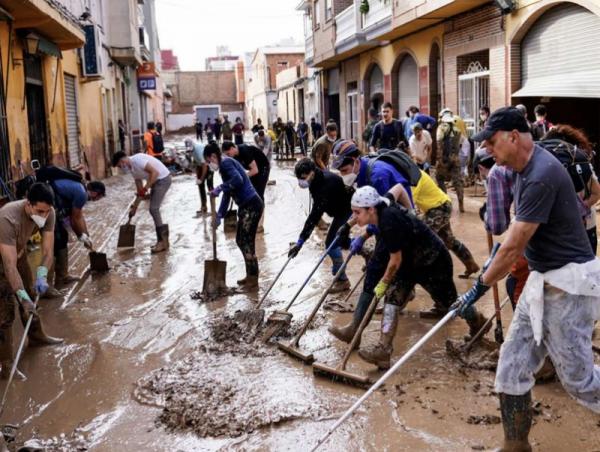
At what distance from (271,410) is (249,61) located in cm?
6054

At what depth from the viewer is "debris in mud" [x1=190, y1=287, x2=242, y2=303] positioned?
688 centimetres

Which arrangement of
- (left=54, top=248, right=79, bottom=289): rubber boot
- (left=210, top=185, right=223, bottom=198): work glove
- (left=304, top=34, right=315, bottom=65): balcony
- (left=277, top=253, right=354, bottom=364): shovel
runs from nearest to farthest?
(left=277, top=253, right=354, bottom=364): shovel < (left=210, top=185, right=223, bottom=198): work glove < (left=54, top=248, right=79, bottom=289): rubber boot < (left=304, top=34, right=315, bottom=65): balcony

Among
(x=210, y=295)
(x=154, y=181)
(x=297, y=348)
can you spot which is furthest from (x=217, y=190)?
(x=297, y=348)

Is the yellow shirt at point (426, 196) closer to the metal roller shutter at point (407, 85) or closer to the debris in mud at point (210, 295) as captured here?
the debris in mud at point (210, 295)

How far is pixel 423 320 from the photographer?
5.84 m

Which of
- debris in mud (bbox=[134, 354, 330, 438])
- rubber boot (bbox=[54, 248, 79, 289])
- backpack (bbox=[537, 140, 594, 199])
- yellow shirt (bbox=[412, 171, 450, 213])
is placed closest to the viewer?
debris in mud (bbox=[134, 354, 330, 438])

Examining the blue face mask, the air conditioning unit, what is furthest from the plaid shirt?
the air conditioning unit

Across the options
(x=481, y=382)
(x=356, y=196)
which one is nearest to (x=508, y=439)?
(x=481, y=382)

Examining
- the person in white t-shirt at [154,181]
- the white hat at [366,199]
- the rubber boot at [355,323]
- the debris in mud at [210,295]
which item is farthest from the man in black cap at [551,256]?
the person in white t-shirt at [154,181]

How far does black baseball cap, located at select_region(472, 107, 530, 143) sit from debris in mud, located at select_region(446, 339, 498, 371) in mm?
2047

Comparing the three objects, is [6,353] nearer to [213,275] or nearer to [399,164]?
[213,275]

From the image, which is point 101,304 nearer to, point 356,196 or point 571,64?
point 356,196

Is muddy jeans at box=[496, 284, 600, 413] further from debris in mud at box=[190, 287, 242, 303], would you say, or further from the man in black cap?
debris in mud at box=[190, 287, 242, 303]

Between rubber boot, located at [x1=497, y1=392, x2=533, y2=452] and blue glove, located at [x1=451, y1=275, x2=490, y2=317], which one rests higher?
blue glove, located at [x1=451, y1=275, x2=490, y2=317]
